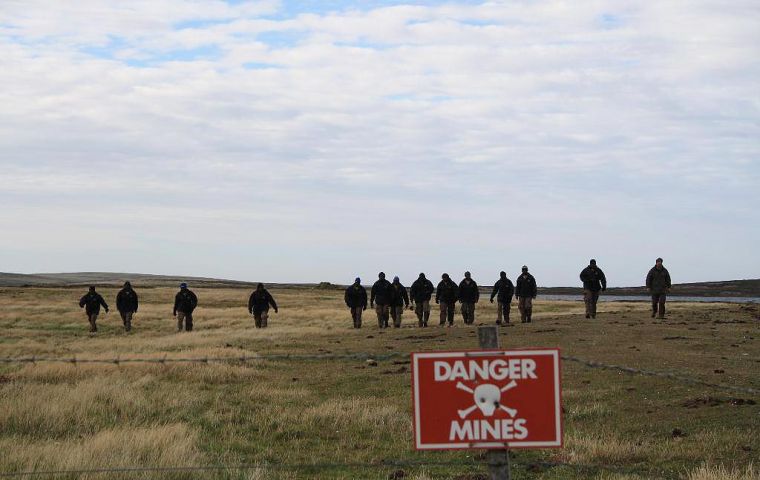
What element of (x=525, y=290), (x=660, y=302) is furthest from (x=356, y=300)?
(x=660, y=302)

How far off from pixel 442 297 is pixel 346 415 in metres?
20.9

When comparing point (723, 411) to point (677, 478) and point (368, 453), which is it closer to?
point (677, 478)

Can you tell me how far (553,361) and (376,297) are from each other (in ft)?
93.3

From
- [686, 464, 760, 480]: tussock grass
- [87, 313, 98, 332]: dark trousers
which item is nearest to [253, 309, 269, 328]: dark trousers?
[87, 313, 98, 332]: dark trousers

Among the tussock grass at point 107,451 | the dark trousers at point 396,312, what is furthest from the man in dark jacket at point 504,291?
the tussock grass at point 107,451

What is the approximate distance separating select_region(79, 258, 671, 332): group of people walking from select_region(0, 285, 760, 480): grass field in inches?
237

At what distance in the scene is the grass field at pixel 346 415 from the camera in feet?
32.5

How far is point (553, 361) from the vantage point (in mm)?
5680

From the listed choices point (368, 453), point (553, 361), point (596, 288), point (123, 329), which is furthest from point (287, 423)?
point (123, 329)

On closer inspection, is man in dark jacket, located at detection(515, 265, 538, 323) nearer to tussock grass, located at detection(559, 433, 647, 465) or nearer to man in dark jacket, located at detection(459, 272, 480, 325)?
man in dark jacket, located at detection(459, 272, 480, 325)

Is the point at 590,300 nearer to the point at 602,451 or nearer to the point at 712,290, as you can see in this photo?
the point at 602,451

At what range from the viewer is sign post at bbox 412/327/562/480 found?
5680 millimetres

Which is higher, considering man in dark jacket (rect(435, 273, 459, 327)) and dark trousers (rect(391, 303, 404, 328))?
man in dark jacket (rect(435, 273, 459, 327))

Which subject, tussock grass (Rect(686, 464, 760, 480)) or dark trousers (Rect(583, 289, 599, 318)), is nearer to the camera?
tussock grass (Rect(686, 464, 760, 480))
